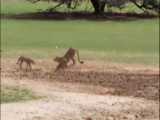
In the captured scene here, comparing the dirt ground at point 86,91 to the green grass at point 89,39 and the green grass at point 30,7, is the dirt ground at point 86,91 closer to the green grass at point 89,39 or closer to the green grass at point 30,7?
the green grass at point 89,39

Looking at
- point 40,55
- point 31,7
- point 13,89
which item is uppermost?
Result: point 13,89

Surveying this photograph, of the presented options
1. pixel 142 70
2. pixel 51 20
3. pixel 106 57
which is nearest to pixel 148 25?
pixel 51 20

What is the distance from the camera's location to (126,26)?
132 feet

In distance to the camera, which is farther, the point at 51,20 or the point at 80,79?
the point at 51,20

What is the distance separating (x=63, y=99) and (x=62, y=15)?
3425 centimetres

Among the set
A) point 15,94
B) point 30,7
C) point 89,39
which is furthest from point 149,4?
point 15,94

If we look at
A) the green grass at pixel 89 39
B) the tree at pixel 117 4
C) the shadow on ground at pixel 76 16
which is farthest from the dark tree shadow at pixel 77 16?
the green grass at pixel 89 39

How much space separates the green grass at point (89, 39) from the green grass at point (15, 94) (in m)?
8.34

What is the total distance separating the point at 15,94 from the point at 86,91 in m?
2.49

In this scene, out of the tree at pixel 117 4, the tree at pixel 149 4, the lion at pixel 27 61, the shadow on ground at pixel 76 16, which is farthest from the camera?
the tree at pixel 149 4

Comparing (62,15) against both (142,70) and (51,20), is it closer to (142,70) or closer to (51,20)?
(51,20)

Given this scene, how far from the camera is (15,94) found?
14203 mm

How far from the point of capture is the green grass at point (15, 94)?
13539 millimetres

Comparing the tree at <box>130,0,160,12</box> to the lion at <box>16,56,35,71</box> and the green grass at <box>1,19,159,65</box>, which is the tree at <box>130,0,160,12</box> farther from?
the lion at <box>16,56,35,71</box>
